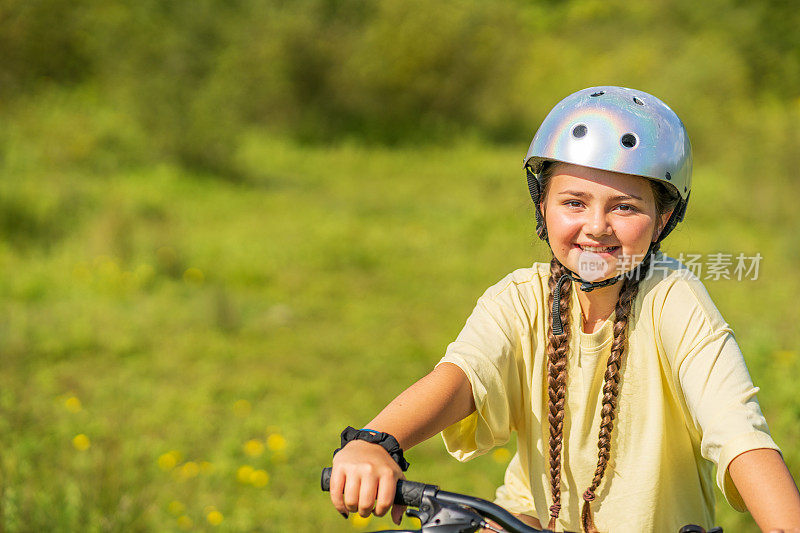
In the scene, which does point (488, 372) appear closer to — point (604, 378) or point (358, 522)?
point (604, 378)

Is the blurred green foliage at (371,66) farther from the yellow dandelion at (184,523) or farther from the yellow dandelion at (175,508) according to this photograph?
the yellow dandelion at (184,523)

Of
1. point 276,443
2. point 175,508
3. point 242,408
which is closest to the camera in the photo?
point 175,508

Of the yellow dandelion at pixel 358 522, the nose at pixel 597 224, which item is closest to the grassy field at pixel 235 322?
the yellow dandelion at pixel 358 522

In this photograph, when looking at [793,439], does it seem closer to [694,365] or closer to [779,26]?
[694,365]

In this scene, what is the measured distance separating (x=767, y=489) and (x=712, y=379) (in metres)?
0.30

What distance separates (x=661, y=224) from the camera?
7.16ft

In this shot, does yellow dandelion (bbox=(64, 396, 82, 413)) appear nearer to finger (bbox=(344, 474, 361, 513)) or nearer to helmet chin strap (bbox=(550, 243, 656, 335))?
helmet chin strap (bbox=(550, 243, 656, 335))

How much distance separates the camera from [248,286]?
7602 millimetres

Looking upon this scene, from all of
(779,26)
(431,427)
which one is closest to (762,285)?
(431,427)

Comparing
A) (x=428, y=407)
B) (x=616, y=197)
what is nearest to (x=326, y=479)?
(x=428, y=407)

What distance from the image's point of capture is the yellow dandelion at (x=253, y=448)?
14.9 ft

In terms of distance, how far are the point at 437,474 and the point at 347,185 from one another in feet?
30.6

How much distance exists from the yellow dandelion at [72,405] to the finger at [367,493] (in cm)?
387

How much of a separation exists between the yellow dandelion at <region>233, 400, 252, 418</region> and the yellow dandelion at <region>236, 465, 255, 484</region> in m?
0.77
